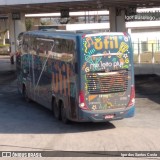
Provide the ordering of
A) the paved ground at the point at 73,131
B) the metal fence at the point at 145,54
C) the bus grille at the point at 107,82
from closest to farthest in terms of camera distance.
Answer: the paved ground at the point at 73,131 < the bus grille at the point at 107,82 < the metal fence at the point at 145,54

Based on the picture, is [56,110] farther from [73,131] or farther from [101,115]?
[101,115]

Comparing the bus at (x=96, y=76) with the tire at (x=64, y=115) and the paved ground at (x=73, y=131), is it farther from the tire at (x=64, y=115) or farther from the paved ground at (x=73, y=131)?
the paved ground at (x=73, y=131)

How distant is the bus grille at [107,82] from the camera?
1516cm

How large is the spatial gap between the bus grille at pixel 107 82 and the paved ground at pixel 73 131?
4.48 ft

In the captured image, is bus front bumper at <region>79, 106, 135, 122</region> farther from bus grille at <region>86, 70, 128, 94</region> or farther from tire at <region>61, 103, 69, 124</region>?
tire at <region>61, 103, 69, 124</region>

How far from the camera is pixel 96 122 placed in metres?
16.5

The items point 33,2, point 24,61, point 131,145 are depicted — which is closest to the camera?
point 131,145

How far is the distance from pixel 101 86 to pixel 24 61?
8021 mm

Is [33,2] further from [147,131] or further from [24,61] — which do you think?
[147,131]

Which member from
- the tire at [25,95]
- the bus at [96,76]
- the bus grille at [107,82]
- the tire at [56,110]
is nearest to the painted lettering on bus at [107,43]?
the bus at [96,76]

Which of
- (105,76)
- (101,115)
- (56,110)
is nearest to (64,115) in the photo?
(56,110)

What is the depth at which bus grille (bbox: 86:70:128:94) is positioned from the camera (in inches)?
597

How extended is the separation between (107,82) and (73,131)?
2025mm

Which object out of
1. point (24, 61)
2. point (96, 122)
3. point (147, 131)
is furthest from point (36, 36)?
point (147, 131)
